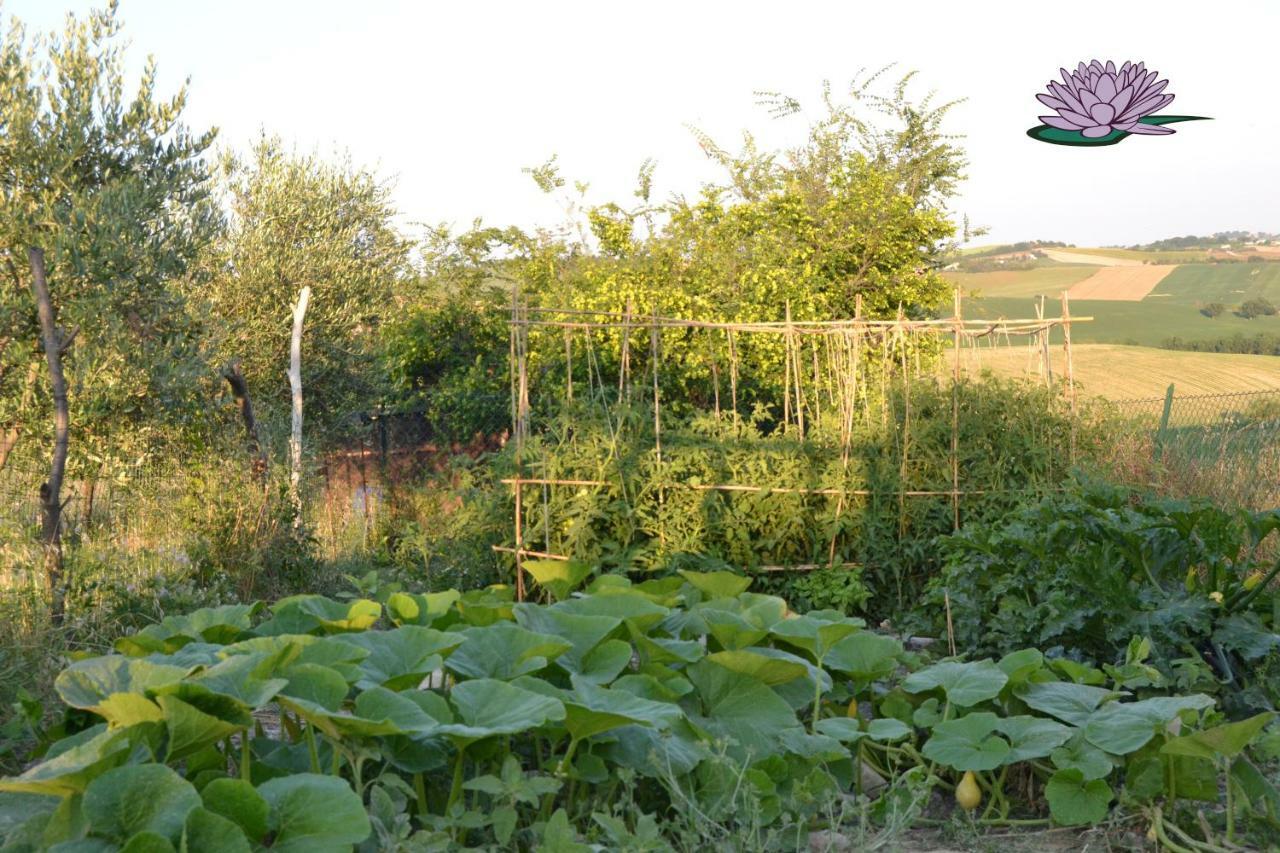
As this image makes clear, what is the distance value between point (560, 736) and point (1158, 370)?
24.2 meters

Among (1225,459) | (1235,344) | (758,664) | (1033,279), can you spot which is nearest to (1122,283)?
(1033,279)

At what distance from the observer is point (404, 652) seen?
8.31ft

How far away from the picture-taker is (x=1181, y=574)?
Answer: 3889 mm

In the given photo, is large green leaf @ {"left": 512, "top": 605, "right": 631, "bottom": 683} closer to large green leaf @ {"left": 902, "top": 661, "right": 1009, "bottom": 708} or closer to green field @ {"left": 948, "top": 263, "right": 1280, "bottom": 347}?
large green leaf @ {"left": 902, "top": 661, "right": 1009, "bottom": 708}

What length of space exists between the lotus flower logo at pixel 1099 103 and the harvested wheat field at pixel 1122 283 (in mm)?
27990

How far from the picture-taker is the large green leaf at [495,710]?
214 cm

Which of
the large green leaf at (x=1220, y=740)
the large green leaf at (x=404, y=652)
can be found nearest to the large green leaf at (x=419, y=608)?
the large green leaf at (x=404, y=652)

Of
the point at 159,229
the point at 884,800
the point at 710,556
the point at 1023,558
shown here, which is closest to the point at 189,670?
the point at 884,800

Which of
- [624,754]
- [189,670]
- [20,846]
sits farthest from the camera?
[624,754]

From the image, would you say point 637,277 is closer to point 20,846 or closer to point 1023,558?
point 1023,558

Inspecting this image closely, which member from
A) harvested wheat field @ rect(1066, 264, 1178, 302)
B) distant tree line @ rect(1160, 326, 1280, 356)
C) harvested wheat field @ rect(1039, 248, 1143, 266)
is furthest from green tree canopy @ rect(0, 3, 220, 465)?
harvested wheat field @ rect(1039, 248, 1143, 266)

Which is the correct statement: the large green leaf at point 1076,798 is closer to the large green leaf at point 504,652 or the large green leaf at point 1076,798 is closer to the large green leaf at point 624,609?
the large green leaf at point 624,609

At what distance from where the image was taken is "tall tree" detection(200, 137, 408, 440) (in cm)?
1002

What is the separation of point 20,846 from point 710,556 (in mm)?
4232
